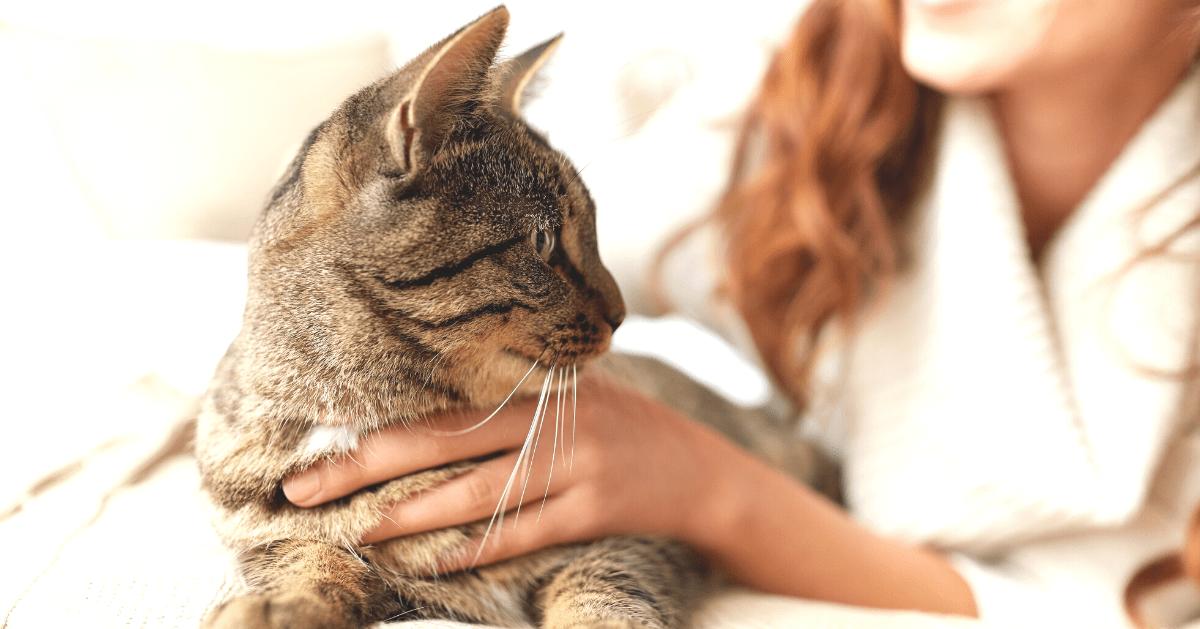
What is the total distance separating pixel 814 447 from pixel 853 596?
0.46m

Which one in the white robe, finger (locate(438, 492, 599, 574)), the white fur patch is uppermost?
the white fur patch


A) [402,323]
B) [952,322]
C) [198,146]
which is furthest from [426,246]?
[952,322]

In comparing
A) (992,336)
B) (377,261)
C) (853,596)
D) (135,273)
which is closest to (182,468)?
(135,273)

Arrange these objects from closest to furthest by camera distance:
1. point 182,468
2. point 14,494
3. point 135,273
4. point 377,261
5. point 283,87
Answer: point 377,261 < point 14,494 < point 182,468 < point 135,273 < point 283,87

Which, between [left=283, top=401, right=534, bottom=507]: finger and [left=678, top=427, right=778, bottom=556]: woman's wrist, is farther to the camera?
[left=678, top=427, right=778, bottom=556]: woman's wrist

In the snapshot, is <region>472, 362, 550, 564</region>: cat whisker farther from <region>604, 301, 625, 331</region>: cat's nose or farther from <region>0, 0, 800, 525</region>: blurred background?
<region>0, 0, 800, 525</region>: blurred background

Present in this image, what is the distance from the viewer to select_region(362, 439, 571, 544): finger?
28.0 inches

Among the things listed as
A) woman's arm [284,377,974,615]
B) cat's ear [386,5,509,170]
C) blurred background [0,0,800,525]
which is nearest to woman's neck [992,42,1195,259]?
blurred background [0,0,800,525]

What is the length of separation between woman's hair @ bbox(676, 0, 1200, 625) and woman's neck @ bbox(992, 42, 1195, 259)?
0.14 m

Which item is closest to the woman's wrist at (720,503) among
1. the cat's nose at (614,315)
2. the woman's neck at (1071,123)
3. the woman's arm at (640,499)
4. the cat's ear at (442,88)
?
the woman's arm at (640,499)

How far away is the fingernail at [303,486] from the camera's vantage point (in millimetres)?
684

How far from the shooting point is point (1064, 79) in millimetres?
1104

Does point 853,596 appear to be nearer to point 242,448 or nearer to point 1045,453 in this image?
point 1045,453

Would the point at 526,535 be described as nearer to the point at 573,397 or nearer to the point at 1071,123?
the point at 573,397
